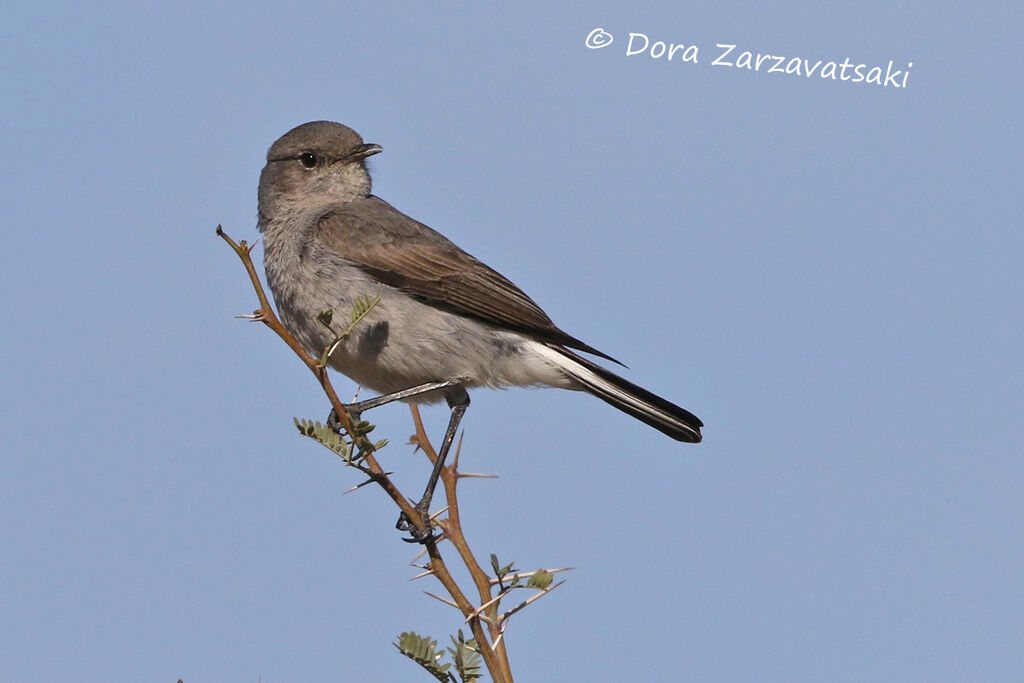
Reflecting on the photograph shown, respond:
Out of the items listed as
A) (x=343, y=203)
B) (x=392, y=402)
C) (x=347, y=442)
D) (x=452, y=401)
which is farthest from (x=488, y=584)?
(x=343, y=203)

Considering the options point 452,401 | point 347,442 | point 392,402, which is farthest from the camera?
point 452,401

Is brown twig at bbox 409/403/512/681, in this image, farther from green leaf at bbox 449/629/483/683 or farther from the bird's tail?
the bird's tail

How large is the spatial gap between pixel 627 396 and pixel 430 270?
1.36m

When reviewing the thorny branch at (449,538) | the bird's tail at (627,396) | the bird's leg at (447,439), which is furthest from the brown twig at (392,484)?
the bird's tail at (627,396)

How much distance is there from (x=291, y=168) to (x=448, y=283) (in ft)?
5.17

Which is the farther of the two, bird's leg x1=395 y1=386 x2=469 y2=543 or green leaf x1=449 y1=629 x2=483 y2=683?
bird's leg x1=395 y1=386 x2=469 y2=543

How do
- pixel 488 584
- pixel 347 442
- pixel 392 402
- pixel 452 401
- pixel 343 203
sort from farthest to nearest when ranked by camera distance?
pixel 343 203 → pixel 452 401 → pixel 392 402 → pixel 347 442 → pixel 488 584

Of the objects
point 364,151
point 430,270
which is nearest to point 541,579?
point 430,270

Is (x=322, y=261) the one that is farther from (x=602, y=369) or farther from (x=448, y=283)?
(x=602, y=369)

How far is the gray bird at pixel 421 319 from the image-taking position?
656 centimetres

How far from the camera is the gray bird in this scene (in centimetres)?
656

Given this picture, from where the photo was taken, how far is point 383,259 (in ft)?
22.4

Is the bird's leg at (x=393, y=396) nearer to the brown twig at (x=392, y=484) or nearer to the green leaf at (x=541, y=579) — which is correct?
the brown twig at (x=392, y=484)

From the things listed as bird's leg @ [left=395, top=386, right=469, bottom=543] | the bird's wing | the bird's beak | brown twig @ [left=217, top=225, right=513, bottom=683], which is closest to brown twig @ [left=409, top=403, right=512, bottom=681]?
brown twig @ [left=217, top=225, right=513, bottom=683]
